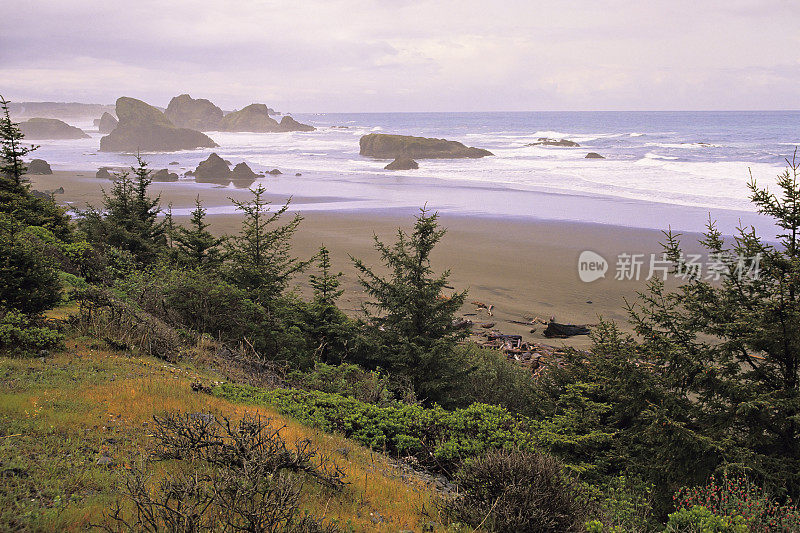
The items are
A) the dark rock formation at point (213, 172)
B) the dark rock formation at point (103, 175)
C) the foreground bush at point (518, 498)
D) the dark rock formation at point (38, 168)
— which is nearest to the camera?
the foreground bush at point (518, 498)

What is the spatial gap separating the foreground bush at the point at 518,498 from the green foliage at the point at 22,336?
6.18 m

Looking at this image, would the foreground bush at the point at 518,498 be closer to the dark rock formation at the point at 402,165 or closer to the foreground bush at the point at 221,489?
the foreground bush at the point at 221,489

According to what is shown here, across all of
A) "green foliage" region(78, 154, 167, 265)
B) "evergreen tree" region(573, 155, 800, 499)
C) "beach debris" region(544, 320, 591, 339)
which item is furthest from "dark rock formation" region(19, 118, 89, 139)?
"evergreen tree" region(573, 155, 800, 499)

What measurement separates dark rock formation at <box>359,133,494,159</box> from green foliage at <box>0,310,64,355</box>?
56.7m

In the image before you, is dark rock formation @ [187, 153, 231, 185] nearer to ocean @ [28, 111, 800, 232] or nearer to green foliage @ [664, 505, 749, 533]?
ocean @ [28, 111, 800, 232]

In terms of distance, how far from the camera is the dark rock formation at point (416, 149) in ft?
203

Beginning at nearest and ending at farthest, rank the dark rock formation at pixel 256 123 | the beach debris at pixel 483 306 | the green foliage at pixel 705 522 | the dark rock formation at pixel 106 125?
1. the green foliage at pixel 705 522
2. the beach debris at pixel 483 306
3. the dark rock formation at pixel 106 125
4. the dark rock formation at pixel 256 123

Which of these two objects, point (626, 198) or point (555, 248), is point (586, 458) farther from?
point (626, 198)

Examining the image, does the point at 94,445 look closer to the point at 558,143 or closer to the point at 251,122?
→ the point at 558,143

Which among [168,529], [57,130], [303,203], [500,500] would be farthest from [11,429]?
Answer: [57,130]

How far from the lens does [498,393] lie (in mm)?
9156

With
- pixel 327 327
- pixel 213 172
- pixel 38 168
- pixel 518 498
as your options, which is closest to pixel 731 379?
pixel 518 498

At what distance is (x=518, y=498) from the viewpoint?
14.1ft

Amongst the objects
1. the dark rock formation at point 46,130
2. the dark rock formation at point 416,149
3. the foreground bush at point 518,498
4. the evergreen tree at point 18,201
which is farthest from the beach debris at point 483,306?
the dark rock formation at point 46,130
